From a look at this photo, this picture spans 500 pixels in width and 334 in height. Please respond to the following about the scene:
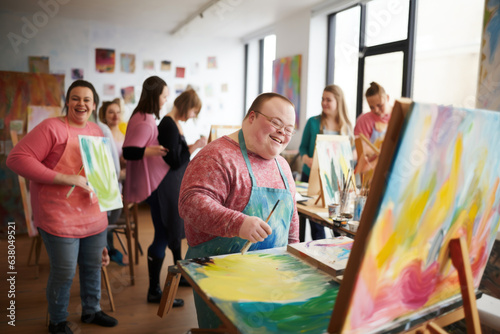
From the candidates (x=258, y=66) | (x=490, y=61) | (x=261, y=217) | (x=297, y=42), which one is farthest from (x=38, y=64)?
(x=490, y=61)

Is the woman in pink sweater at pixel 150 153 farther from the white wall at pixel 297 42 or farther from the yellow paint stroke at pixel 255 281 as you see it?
the white wall at pixel 297 42

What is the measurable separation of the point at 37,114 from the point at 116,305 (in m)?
2.45

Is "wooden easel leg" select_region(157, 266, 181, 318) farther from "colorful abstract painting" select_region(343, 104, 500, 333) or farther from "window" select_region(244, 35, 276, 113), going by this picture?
"window" select_region(244, 35, 276, 113)

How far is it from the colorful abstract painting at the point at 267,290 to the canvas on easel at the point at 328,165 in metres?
1.16

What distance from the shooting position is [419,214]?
81 cm

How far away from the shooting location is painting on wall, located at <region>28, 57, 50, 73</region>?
571 centimetres

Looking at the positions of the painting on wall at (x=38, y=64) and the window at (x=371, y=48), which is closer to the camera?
the window at (x=371, y=48)

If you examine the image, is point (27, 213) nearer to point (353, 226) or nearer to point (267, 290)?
point (353, 226)

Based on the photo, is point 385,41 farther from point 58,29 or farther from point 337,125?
point 58,29


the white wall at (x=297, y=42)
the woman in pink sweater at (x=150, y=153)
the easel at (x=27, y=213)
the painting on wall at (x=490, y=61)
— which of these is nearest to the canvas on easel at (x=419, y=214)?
the painting on wall at (x=490, y=61)

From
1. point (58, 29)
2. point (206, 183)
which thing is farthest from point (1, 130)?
point (206, 183)

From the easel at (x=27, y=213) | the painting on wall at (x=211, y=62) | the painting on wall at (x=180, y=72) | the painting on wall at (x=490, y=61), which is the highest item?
the painting on wall at (x=211, y=62)

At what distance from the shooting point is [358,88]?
471 centimetres

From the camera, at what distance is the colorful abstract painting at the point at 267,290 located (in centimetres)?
87
